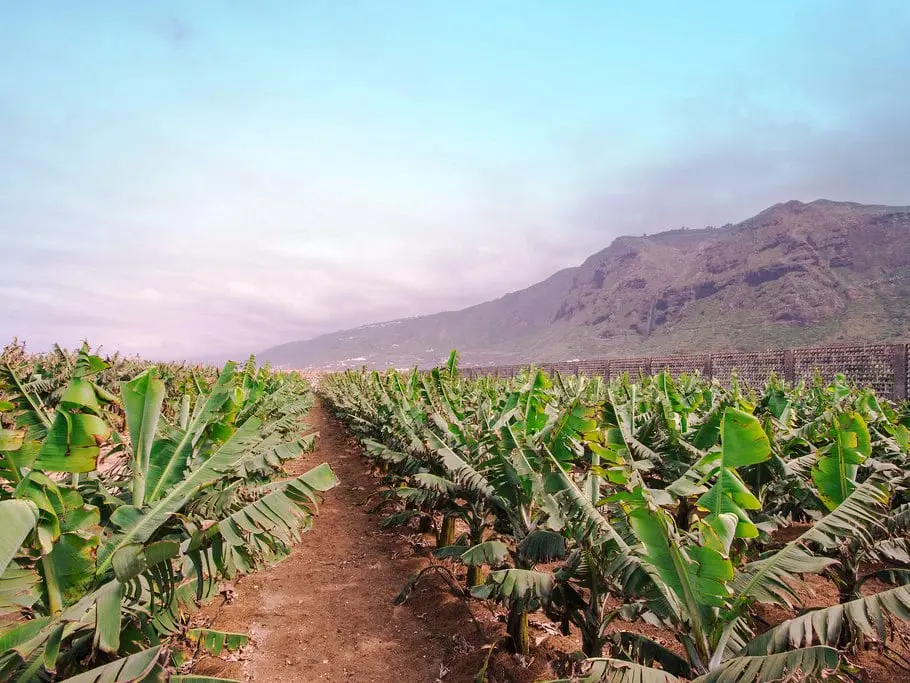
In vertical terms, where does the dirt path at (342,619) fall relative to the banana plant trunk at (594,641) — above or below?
below

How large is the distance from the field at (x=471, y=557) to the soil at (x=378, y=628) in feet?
0.09

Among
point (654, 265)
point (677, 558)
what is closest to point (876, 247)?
point (654, 265)

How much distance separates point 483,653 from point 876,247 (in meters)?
107

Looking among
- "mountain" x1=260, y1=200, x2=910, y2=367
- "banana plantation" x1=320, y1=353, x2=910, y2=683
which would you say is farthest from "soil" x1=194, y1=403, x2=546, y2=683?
"mountain" x1=260, y1=200, x2=910, y2=367

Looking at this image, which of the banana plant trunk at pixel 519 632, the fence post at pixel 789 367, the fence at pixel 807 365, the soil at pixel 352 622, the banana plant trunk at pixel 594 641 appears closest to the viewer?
the banana plant trunk at pixel 594 641

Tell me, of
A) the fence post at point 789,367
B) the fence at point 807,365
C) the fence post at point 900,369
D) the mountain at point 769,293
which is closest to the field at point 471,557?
the fence at point 807,365

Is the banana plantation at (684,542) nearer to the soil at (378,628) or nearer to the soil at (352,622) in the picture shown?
the soil at (378,628)

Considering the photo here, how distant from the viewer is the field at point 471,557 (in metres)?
2.41

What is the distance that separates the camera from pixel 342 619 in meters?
5.54

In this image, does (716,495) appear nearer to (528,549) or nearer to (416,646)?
(528,549)

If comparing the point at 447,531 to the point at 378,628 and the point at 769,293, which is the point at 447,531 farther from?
the point at 769,293

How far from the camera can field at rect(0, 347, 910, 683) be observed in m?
2.41

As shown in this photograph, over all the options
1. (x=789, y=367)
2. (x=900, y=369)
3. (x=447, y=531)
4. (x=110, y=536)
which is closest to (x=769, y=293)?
(x=789, y=367)

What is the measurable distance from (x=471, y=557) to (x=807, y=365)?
21.6m
